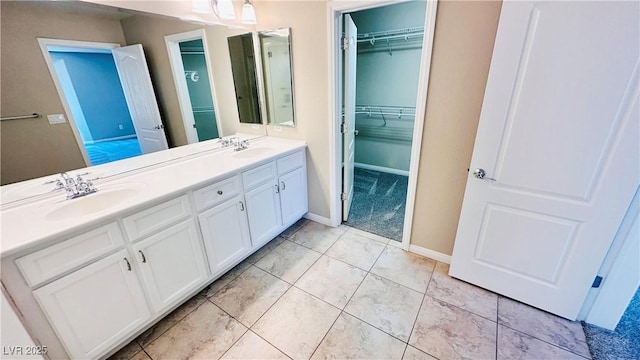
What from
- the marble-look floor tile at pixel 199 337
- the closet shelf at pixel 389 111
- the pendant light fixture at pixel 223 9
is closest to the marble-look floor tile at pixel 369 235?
the marble-look floor tile at pixel 199 337

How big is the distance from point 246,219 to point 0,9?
5.55 feet

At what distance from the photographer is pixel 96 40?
1.50 m

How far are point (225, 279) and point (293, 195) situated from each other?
964 millimetres

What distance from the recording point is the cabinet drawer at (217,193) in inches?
65.1

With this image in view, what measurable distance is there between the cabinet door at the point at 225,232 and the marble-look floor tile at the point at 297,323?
0.52 meters

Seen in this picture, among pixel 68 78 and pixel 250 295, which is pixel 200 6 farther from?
pixel 250 295

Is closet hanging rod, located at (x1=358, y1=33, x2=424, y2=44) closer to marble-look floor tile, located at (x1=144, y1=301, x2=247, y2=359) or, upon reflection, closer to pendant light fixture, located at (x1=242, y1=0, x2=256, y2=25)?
pendant light fixture, located at (x1=242, y1=0, x2=256, y2=25)

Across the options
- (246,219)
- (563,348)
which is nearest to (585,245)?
(563,348)

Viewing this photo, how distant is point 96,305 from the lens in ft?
4.16

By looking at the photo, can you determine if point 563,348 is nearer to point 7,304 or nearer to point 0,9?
point 7,304

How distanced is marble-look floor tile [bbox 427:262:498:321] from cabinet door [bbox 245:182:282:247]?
1395 millimetres

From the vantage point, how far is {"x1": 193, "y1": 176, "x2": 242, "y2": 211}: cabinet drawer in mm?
1654

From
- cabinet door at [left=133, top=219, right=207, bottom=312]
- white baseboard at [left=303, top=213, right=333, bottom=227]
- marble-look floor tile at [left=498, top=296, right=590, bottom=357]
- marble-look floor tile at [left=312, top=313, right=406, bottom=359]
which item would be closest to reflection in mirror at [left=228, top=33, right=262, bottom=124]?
white baseboard at [left=303, top=213, right=333, bottom=227]

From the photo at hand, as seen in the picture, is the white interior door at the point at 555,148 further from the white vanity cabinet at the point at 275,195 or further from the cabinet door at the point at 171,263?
the cabinet door at the point at 171,263
